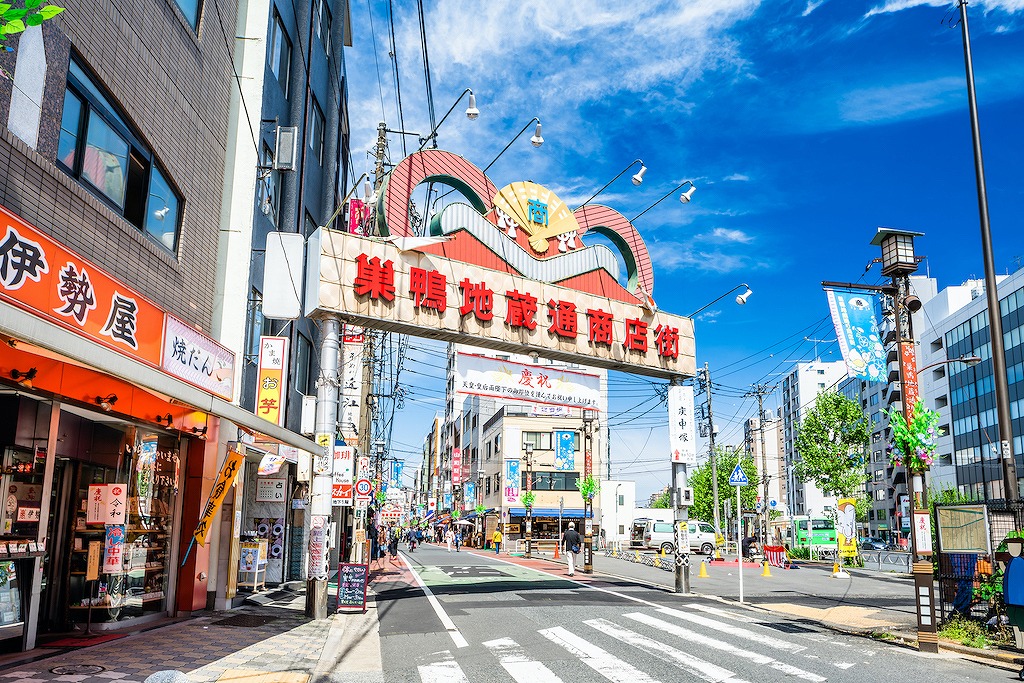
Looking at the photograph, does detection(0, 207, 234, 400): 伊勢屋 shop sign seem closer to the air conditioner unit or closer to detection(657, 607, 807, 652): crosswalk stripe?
the air conditioner unit

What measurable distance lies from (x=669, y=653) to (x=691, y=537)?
46.7 metres

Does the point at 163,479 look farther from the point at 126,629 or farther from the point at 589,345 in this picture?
the point at 589,345

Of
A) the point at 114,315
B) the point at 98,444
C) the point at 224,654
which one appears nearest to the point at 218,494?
the point at 98,444

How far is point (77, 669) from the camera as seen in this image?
9.02 m

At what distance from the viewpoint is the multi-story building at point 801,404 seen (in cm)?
12375

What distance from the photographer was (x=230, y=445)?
1573 centimetres

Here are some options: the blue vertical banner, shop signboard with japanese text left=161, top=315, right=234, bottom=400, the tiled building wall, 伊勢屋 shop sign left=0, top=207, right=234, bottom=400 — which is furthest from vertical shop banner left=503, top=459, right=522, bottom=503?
伊勢屋 shop sign left=0, top=207, right=234, bottom=400

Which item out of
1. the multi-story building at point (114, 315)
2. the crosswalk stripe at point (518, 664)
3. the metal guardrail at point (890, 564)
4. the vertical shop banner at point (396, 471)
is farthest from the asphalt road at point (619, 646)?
the vertical shop banner at point (396, 471)

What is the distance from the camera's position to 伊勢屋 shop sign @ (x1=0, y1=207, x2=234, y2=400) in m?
7.79

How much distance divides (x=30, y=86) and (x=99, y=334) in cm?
312

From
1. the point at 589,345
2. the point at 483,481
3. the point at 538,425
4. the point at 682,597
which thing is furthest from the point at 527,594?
the point at 483,481

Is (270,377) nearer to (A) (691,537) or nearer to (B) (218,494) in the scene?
(B) (218,494)

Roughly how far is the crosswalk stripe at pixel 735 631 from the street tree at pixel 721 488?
5902cm

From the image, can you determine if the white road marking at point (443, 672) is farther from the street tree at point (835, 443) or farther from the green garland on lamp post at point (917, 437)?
the street tree at point (835, 443)
